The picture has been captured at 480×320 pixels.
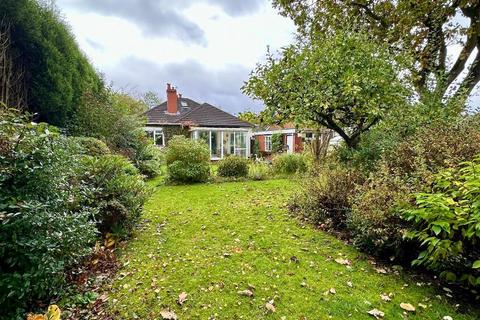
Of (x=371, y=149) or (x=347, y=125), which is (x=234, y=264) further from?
(x=347, y=125)

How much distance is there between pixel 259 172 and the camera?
444 inches

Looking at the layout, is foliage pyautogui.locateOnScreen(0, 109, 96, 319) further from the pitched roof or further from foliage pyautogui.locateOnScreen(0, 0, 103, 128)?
the pitched roof

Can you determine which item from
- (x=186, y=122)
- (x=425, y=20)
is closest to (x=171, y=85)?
(x=186, y=122)

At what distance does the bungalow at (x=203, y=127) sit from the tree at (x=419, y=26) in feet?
38.8

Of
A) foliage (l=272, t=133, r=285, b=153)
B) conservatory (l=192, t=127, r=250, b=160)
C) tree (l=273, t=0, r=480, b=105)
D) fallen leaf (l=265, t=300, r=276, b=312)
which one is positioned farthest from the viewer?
foliage (l=272, t=133, r=285, b=153)

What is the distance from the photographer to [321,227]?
5148 mm

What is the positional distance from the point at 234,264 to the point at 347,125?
17.9 ft

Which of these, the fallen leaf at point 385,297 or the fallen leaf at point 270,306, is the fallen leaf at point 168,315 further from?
the fallen leaf at point 385,297

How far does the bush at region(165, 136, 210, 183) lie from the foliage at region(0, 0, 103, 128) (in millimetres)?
4075

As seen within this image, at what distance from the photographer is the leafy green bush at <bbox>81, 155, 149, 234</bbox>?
4586 millimetres

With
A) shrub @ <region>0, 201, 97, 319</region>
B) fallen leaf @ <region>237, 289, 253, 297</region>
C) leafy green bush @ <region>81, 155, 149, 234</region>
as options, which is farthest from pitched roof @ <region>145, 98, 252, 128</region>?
fallen leaf @ <region>237, 289, 253, 297</region>

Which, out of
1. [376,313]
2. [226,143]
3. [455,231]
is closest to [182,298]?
[376,313]

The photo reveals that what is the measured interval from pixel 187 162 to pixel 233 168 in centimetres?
184

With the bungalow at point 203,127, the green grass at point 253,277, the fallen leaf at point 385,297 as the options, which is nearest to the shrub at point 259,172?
the green grass at point 253,277
